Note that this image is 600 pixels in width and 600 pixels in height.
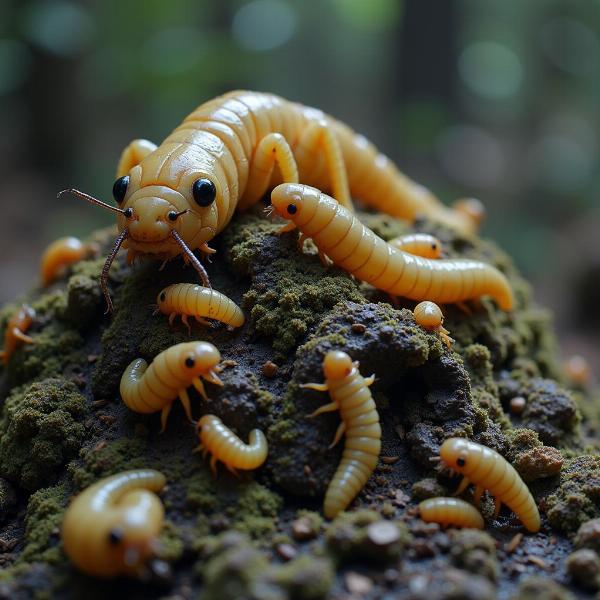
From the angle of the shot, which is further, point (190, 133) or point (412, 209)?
point (412, 209)

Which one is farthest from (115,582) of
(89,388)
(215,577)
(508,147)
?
(508,147)

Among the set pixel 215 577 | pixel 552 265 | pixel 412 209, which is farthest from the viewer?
pixel 552 265

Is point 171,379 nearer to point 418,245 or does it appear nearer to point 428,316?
point 428,316

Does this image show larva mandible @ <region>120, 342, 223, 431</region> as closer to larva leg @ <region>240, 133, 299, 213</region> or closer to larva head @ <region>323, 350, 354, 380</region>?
larva head @ <region>323, 350, 354, 380</region>

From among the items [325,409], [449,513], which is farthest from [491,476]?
[325,409]

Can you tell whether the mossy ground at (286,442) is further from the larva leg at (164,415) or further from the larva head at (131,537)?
the larva head at (131,537)

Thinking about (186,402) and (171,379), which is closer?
(171,379)

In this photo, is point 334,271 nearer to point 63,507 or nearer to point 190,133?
point 190,133

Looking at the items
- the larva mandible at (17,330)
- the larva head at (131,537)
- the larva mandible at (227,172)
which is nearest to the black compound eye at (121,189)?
the larva mandible at (227,172)
